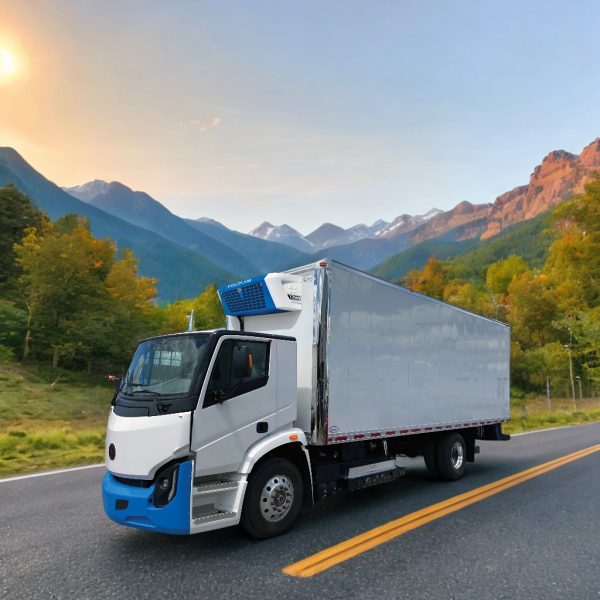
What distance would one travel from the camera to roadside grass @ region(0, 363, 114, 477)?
1066 centimetres

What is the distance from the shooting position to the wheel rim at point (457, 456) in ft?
28.7

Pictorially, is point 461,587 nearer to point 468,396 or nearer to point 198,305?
point 468,396

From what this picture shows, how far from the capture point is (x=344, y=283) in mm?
6359

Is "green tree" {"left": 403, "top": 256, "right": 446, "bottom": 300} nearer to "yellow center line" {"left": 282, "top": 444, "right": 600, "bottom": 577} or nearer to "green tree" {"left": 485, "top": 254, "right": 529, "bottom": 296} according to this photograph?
"green tree" {"left": 485, "top": 254, "right": 529, "bottom": 296}

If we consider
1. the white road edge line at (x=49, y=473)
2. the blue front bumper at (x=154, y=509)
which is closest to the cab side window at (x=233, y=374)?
the blue front bumper at (x=154, y=509)

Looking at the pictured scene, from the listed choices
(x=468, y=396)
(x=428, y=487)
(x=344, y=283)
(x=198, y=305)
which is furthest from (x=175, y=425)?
(x=198, y=305)

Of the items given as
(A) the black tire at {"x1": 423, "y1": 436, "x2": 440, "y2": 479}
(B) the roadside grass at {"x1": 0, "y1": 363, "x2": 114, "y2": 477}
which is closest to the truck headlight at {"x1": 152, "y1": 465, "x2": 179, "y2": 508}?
(A) the black tire at {"x1": 423, "y1": 436, "x2": 440, "y2": 479}

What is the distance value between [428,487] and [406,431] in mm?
1340

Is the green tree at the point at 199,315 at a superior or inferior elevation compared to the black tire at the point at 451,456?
superior

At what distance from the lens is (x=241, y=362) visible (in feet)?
16.9

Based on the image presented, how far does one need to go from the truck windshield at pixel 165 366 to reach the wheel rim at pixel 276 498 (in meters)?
1.43

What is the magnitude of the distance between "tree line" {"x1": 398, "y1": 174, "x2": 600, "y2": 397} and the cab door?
4439cm

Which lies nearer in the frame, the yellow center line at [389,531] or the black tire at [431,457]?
the yellow center line at [389,531]

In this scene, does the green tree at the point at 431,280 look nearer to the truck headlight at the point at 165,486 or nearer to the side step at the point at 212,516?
the side step at the point at 212,516
